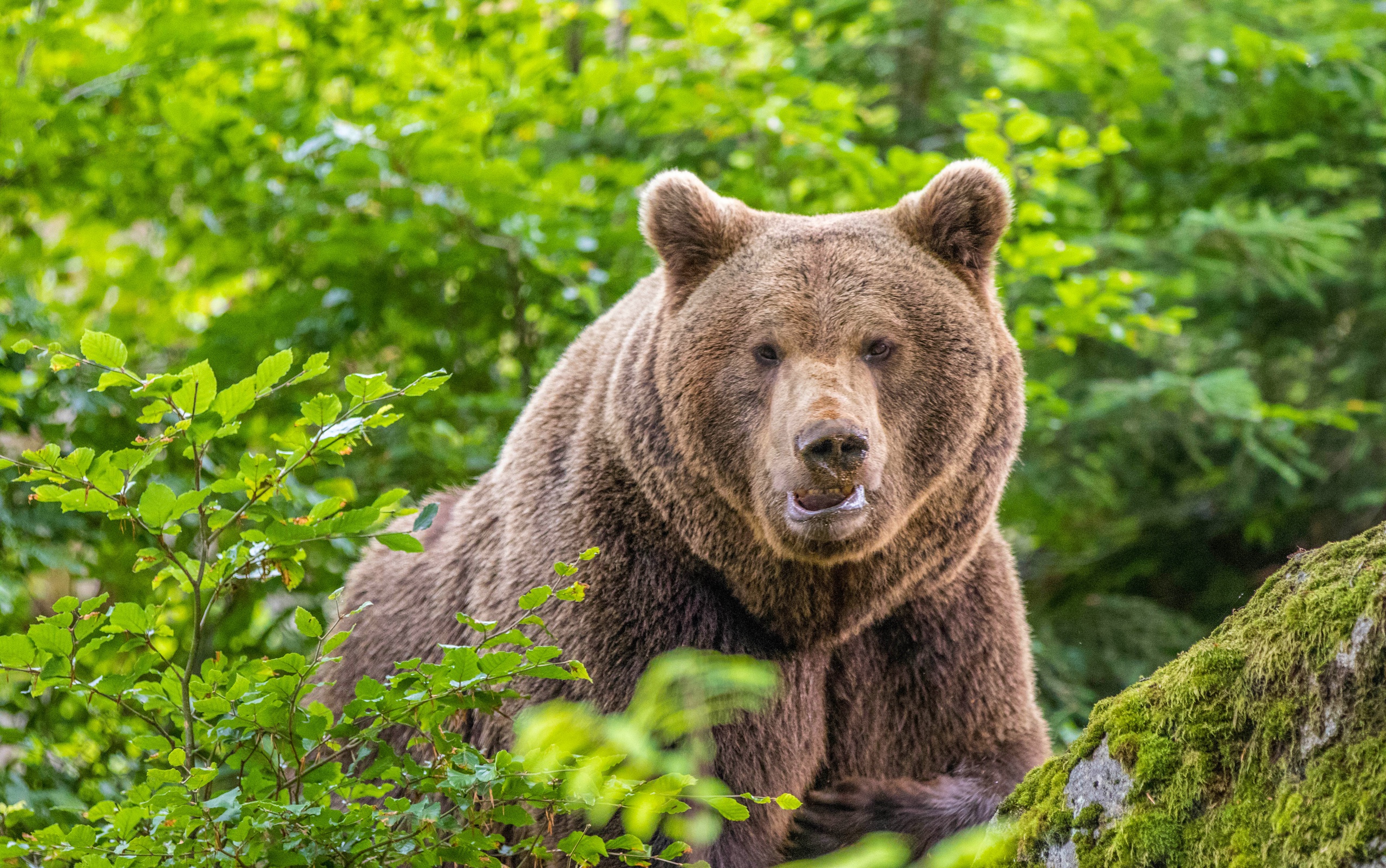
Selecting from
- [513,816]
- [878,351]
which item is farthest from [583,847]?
[878,351]

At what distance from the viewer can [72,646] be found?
7.98ft

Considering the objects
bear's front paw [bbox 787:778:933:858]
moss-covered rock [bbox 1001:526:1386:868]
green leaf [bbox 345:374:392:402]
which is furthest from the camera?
bear's front paw [bbox 787:778:933:858]

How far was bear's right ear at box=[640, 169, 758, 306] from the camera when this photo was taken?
4168 mm

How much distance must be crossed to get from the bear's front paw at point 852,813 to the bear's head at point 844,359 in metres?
0.79

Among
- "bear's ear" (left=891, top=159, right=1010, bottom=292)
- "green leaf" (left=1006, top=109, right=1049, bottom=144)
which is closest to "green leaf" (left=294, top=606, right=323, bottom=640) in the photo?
"bear's ear" (left=891, top=159, right=1010, bottom=292)

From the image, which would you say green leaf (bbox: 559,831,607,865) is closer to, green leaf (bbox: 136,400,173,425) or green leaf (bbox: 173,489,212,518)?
green leaf (bbox: 173,489,212,518)

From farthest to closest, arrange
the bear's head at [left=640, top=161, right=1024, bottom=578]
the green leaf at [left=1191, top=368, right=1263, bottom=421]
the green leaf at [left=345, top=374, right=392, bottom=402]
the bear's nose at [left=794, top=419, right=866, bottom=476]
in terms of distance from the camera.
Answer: the green leaf at [left=1191, top=368, right=1263, bottom=421] < the bear's head at [left=640, top=161, right=1024, bottom=578] < the bear's nose at [left=794, top=419, right=866, bottom=476] < the green leaf at [left=345, top=374, right=392, bottom=402]

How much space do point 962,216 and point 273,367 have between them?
2.56 meters

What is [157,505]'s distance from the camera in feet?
7.87

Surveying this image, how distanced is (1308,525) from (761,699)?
6803 mm

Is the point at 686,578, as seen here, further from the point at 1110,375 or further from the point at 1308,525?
the point at 1308,525

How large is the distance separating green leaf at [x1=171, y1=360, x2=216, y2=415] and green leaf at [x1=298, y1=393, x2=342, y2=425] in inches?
7.5

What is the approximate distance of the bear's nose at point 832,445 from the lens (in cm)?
338

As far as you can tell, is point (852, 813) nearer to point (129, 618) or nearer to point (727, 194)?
point (129, 618)
